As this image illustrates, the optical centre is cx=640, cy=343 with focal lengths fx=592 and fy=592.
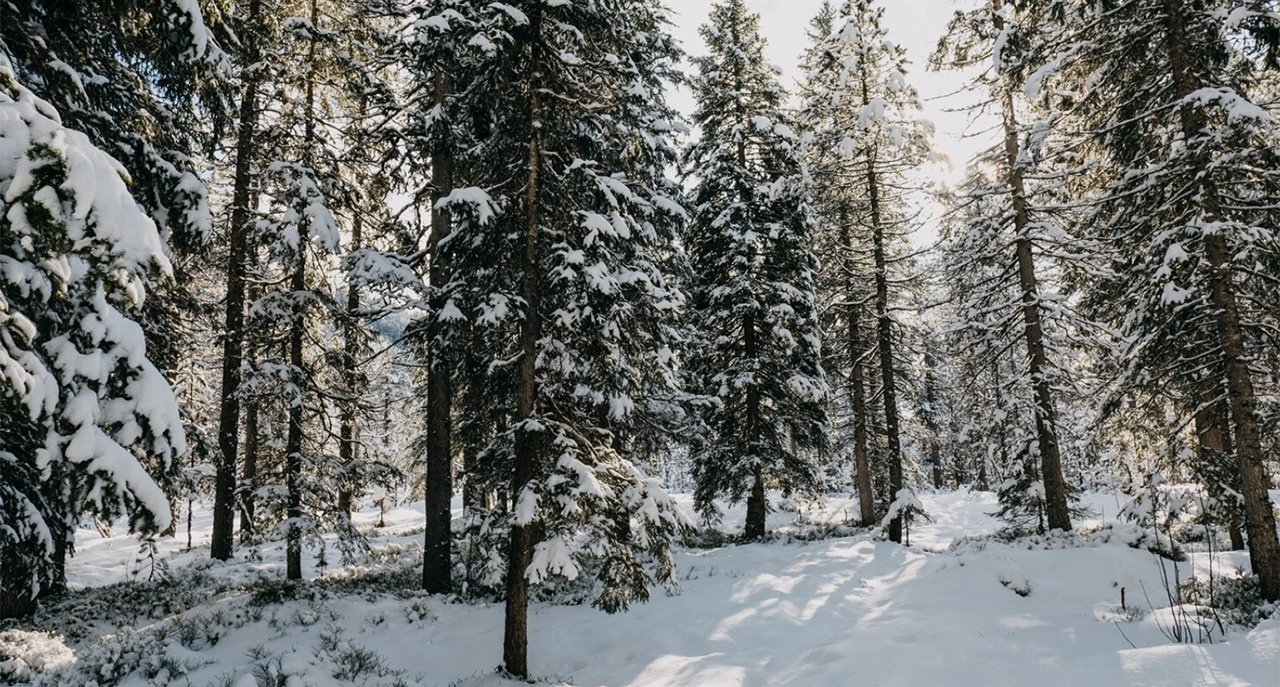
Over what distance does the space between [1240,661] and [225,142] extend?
20302 millimetres

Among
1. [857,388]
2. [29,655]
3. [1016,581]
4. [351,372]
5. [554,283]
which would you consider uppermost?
[554,283]

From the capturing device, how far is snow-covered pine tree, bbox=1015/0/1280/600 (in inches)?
345

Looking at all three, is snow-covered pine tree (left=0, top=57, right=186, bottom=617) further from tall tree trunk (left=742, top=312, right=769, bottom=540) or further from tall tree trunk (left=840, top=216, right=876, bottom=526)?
tall tree trunk (left=840, top=216, right=876, bottom=526)

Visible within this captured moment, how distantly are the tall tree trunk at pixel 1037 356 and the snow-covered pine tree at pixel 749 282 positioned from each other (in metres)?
5.33

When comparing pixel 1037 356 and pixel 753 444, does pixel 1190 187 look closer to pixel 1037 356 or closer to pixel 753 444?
pixel 1037 356

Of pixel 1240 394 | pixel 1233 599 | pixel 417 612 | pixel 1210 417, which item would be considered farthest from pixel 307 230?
pixel 1210 417

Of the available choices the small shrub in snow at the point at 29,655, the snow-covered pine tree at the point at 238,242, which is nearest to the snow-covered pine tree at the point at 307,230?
the snow-covered pine tree at the point at 238,242

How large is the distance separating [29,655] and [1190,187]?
17979mm

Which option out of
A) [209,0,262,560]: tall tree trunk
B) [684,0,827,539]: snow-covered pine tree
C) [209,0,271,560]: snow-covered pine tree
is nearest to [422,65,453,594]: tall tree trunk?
[209,0,271,560]: snow-covered pine tree

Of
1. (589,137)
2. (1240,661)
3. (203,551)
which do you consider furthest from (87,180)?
(203,551)

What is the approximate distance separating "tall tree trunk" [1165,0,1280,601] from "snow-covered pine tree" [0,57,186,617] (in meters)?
12.8

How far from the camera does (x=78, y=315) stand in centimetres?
486

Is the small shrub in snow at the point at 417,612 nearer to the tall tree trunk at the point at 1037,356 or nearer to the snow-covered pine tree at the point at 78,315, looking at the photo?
the snow-covered pine tree at the point at 78,315

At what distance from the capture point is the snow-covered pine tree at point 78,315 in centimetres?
354
